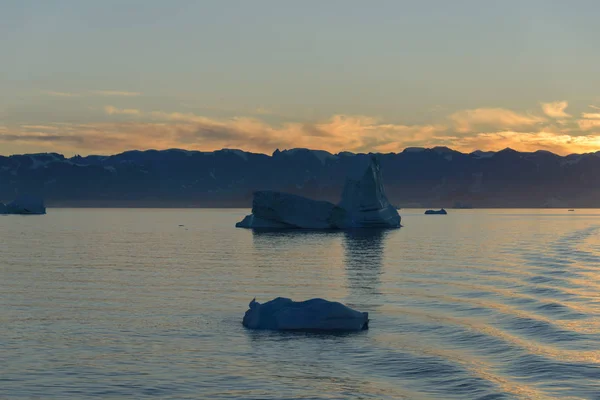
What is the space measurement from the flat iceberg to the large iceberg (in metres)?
69.8

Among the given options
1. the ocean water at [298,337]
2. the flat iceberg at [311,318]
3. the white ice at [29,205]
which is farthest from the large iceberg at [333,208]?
the white ice at [29,205]

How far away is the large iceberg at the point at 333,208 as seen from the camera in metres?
97.1

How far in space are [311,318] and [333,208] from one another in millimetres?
75804

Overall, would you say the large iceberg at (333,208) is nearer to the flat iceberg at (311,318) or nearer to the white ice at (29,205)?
the flat iceberg at (311,318)

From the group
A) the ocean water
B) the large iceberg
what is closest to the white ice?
the large iceberg

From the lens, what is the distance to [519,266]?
164ft

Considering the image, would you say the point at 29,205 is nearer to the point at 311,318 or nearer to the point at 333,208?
the point at 333,208

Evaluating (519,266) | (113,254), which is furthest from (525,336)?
(113,254)

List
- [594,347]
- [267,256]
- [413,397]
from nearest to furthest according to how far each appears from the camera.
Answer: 1. [413,397]
2. [594,347]
3. [267,256]

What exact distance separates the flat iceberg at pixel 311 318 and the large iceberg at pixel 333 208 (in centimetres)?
6982

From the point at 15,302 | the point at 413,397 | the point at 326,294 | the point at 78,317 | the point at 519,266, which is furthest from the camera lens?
the point at 519,266

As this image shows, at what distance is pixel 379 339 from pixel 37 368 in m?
10.4

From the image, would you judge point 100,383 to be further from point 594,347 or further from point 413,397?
point 594,347

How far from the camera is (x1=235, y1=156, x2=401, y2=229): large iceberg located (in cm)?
9706
